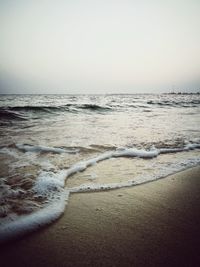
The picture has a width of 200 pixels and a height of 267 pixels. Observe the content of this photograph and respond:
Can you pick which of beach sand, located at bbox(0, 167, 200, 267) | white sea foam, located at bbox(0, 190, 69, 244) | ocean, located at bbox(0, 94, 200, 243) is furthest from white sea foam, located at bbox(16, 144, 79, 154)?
white sea foam, located at bbox(0, 190, 69, 244)

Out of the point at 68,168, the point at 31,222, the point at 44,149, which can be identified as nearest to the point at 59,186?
the point at 68,168

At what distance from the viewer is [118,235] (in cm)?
176

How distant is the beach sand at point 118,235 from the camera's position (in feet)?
4.95

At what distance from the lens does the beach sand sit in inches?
59.4

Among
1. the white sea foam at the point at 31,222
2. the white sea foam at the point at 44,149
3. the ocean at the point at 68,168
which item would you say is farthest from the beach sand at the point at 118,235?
the white sea foam at the point at 44,149

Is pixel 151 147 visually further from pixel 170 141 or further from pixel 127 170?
pixel 127 170

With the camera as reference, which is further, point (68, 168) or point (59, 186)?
point (68, 168)

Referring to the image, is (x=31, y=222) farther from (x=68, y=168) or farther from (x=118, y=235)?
(x=68, y=168)

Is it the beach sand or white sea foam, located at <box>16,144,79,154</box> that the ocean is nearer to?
white sea foam, located at <box>16,144,79,154</box>

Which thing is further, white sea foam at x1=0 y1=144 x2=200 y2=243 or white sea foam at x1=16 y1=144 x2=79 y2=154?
white sea foam at x1=16 y1=144 x2=79 y2=154

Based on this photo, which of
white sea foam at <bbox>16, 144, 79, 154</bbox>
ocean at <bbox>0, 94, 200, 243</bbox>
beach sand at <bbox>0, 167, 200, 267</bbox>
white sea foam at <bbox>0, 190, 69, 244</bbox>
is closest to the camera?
beach sand at <bbox>0, 167, 200, 267</bbox>

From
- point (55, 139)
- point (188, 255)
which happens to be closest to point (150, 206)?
point (188, 255)

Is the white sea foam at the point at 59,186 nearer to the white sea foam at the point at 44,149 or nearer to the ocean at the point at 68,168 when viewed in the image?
the ocean at the point at 68,168

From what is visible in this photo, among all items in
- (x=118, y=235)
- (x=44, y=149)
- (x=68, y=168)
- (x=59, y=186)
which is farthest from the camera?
(x=44, y=149)
